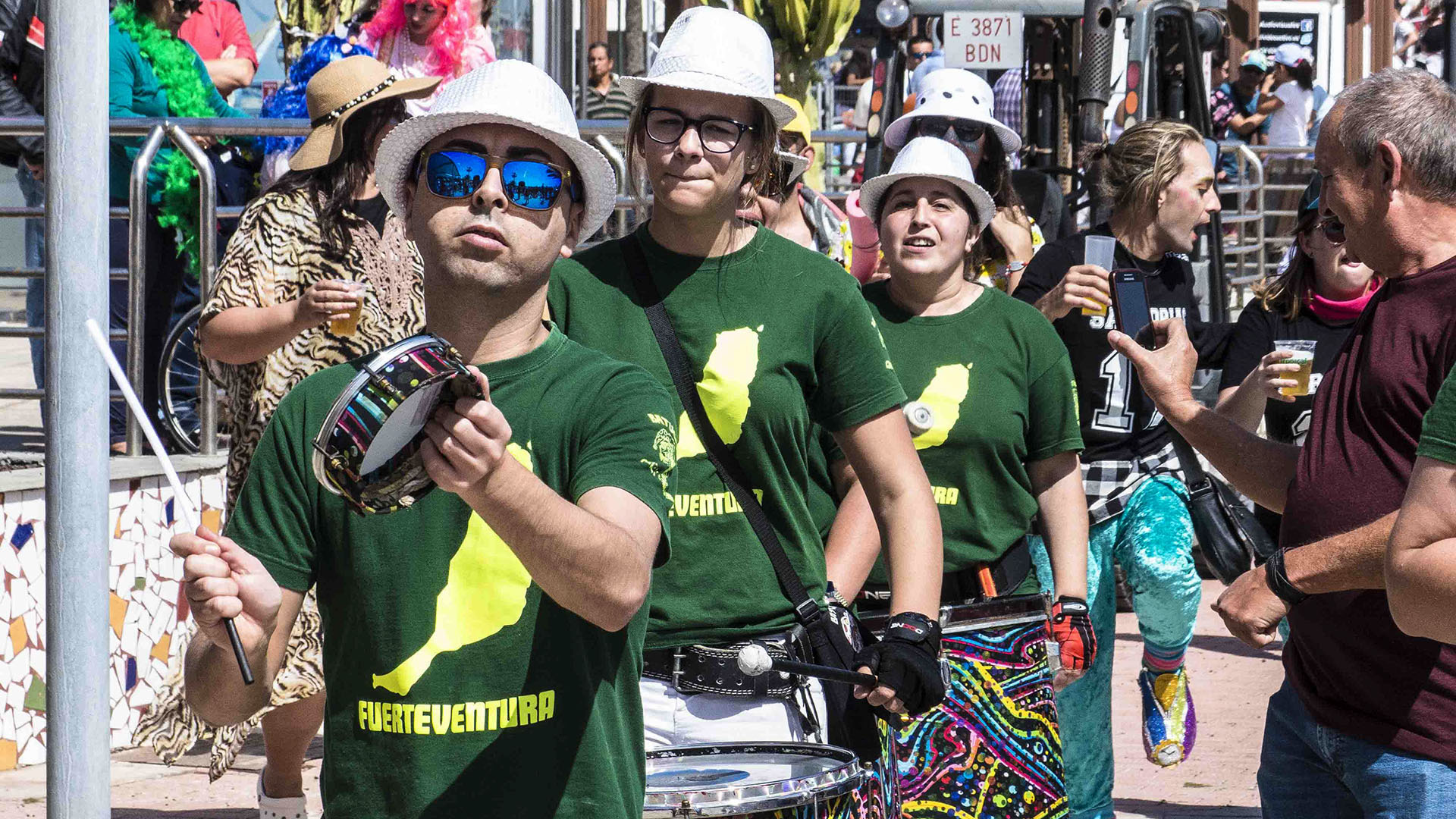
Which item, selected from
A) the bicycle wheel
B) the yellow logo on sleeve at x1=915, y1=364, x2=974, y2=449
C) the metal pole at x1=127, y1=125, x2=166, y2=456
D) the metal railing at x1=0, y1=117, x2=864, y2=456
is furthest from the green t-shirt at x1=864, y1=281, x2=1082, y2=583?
the bicycle wheel

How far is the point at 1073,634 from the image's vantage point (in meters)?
4.71

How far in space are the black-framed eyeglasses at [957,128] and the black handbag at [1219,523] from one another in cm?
114

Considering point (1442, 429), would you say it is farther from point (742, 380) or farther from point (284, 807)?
point (284, 807)

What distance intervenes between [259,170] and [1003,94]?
5.80m

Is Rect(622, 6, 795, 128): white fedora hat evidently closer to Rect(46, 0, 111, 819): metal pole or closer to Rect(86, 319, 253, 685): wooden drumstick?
Rect(46, 0, 111, 819): metal pole

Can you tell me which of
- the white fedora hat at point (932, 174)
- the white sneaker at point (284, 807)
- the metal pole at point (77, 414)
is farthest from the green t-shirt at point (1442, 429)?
the white sneaker at point (284, 807)

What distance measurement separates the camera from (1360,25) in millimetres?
27359

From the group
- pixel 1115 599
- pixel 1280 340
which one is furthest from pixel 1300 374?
pixel 1115 599

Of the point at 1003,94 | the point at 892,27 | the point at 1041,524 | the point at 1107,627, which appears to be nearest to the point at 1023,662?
the point at 1041,524

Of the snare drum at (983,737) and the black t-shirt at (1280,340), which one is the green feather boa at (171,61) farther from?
the snare drum at (983,737)

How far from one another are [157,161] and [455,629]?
5.63m

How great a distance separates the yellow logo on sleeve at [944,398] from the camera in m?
4.60

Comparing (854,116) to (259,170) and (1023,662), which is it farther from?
(1023,662)

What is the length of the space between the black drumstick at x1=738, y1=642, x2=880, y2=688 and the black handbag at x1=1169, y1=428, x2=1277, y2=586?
104 inches
